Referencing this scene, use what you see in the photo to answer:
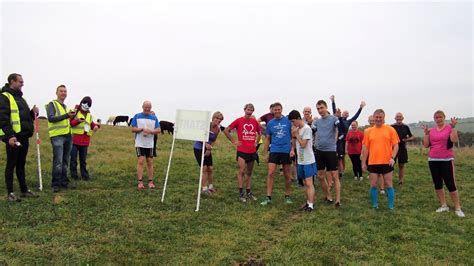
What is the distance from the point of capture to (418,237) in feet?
20.1

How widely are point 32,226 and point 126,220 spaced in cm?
147

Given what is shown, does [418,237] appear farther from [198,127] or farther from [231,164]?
[231,164]

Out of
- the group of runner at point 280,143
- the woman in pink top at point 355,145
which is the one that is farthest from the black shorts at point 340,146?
the group of runner at point 280,143

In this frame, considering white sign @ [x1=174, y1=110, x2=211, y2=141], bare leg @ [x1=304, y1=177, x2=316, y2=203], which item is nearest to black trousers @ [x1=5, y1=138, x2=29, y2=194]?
white sign @ [x1=174, y1=110, x2=211, y2=141]

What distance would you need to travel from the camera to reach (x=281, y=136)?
8.18m

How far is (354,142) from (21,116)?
9405 mm

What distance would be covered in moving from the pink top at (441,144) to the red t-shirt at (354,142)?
404 centimetres

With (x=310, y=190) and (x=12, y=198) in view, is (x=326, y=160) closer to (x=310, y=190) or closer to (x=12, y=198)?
(x=310, y=190)

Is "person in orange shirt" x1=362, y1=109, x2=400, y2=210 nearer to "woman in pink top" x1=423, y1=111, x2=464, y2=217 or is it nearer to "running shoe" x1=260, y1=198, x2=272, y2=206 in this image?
"woman in pink top" x1=423, y1=111, x2=464, y2=217

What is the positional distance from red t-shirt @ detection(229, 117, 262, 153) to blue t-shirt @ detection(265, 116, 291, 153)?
456 millimetres

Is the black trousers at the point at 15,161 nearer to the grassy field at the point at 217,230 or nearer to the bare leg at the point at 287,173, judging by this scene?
the grassy field at the point at 217,230

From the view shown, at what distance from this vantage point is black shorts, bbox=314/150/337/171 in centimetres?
811

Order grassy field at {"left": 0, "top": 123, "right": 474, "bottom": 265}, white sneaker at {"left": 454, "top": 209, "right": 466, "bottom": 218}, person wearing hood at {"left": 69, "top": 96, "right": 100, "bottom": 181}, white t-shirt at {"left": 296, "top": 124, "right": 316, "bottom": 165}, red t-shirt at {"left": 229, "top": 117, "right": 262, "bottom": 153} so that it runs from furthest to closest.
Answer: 1. person wearing hood at {"left": 69, "top": 96, "right": 100, "bottom": 181}
2. red t-shirt at {"left": 229, "top": 117, "right": 262, "bottom": 153}
3. white t-shirt at {"left": 296, "top": 124, "right": 316, "bottom": 165}
4. white sneaker at {"left": 454, "top": 209, "right": 466, "bottom": 218}
5. grassy field at {"left": 0, "top": 123, "right": 474, "bottom": 265}

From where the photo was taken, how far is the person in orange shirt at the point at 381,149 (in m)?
7.63
